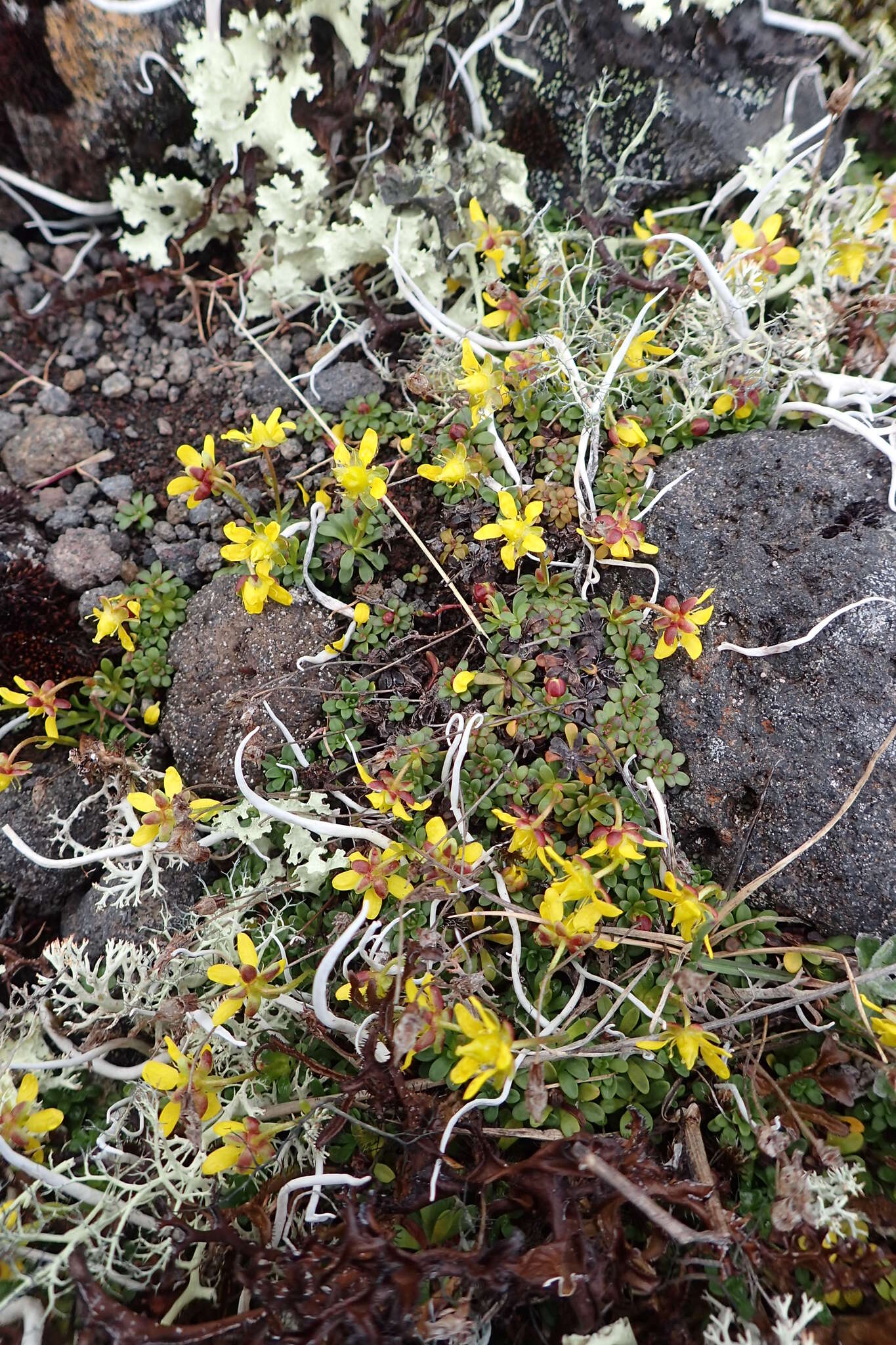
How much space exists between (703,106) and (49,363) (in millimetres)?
2418

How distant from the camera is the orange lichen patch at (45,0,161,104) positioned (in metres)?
2.55

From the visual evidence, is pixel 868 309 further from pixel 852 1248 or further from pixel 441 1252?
pixel 441 1252

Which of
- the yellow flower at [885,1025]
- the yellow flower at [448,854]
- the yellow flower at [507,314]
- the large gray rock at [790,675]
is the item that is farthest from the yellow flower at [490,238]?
the yellow flower at [885,1025]

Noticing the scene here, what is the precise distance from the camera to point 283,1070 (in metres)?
1.88

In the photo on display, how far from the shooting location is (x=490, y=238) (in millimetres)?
2377

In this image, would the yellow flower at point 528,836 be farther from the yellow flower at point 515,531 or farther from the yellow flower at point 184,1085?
the yellow flower at point 184,1085

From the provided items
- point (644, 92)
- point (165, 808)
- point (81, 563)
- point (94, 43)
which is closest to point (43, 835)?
point (165, 808)

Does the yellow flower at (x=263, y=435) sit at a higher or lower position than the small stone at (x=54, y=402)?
lower

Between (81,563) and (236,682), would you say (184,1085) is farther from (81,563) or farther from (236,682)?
(81,563)

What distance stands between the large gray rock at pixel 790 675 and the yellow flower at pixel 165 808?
3.94 feet

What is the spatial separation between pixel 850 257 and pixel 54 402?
2.57m

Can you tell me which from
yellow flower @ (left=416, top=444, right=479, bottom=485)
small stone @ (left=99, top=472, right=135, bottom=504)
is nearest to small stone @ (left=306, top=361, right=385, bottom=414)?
yellow flower @ (left=416, top=444, right=479, bottom=485)

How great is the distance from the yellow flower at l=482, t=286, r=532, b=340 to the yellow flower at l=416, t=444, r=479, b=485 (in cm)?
38

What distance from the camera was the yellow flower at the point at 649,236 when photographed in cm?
251
